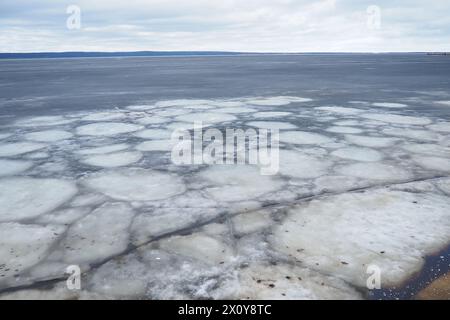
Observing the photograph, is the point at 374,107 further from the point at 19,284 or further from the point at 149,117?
the point at 19,284

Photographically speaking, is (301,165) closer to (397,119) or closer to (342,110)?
(397,119)

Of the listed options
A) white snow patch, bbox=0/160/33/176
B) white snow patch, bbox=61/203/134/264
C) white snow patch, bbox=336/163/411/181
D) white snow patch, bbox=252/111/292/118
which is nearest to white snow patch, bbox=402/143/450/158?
white snow patch, bbox=336/163/411/181

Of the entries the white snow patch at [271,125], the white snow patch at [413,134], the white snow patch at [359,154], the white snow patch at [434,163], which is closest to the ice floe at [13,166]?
the white snow patch at [271,125]

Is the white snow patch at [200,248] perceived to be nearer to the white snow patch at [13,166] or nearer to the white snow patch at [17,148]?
the white snow patch at [13,166]

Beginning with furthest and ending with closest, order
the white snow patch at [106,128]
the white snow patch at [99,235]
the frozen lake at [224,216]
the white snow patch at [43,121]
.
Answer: the white snow patch at [43,121]
the white snow patch at [106,128]
the white snow patch at [99,235]
the frozen lake at [224,216]
